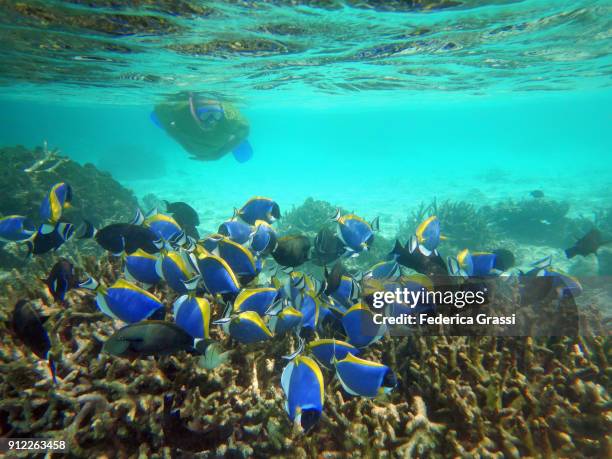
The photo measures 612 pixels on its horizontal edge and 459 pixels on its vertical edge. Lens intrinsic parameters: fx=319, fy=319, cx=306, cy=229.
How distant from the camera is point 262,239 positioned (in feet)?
12.2

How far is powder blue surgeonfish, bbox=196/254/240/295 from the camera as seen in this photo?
270 centimetres

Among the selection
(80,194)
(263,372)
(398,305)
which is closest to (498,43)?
(398,305)

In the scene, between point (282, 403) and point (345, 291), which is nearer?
point (282, 403)

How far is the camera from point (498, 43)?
14.2m

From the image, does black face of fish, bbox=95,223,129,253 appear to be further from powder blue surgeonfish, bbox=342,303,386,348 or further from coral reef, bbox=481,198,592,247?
coral reef, bbox=481,198,592,247

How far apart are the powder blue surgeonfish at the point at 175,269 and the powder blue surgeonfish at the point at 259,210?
5.77 feet

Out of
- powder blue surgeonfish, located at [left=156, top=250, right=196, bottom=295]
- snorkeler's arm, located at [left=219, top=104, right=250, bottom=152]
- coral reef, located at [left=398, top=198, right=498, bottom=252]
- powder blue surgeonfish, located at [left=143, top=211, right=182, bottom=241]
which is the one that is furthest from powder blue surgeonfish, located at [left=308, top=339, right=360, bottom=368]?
snorkeler's arm, located at [left=219, top=104, right=250, bottom=152]

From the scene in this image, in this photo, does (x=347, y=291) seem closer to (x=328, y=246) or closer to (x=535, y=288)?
(x=328, y=246)

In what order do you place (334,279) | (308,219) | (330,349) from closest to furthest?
(330,349) → (334,279) → (308,219)

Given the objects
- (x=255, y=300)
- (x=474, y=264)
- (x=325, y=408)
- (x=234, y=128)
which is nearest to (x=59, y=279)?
(x=255, y=300)

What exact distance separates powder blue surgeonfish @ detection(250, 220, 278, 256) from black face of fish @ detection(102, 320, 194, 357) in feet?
5.39

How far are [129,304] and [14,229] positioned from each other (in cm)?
377

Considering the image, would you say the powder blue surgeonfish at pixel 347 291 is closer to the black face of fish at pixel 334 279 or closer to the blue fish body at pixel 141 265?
the black face of fish at pixel 334 279

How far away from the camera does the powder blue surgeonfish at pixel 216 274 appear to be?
2.70 metres
